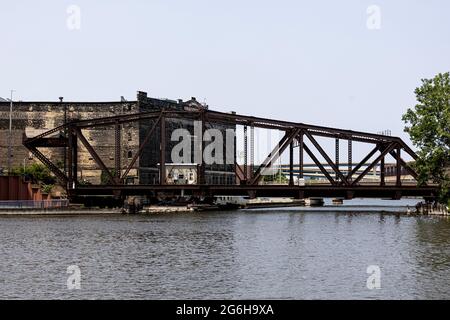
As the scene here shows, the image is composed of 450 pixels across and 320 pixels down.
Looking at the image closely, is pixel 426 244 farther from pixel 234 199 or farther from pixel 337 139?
pixel 234 199

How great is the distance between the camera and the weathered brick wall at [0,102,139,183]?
138 m

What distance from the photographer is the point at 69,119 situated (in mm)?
139875

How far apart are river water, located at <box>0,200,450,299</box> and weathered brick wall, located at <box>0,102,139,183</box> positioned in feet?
217

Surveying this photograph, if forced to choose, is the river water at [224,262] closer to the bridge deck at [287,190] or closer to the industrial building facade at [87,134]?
the bridge deck at [287,190]

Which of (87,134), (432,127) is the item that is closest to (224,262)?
(432,127)

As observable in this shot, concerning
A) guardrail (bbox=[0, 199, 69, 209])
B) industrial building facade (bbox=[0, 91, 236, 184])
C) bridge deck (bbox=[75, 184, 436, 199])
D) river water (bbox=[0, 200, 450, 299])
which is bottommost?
river water (bbox=[0, 200, 450, 299])

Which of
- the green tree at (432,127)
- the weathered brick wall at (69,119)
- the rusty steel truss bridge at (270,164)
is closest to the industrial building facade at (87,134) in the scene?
the weathered brick wall at (69,119)

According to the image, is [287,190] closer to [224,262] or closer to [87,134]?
[87,134]

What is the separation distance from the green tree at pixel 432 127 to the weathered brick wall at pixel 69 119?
6011 cm

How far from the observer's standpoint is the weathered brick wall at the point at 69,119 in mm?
137875

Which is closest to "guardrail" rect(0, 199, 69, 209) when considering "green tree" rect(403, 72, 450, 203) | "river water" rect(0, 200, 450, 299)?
"river water" rect(0, 200, 450, 299)

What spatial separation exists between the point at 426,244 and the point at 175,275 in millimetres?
23812

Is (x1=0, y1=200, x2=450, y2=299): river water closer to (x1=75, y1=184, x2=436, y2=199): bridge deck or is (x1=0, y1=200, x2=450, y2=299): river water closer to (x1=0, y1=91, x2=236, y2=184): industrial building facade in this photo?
(x1=75, y1=184, x2=436, y2=199): bridge deck

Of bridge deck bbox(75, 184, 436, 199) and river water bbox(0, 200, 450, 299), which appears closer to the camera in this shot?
river water bbox(0, 200, 450, 299)
